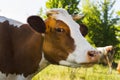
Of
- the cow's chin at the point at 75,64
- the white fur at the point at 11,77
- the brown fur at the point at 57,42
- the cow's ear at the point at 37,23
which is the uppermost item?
the cow's ear at the point at 37,23

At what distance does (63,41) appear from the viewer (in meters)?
5.14

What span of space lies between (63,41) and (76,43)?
20 cm

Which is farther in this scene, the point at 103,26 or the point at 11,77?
the point at 103,26

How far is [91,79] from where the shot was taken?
13039 millimetres

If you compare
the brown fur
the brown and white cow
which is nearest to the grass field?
the brown and white cow

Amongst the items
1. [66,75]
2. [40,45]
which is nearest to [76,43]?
[40,45]

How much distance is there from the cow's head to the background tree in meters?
34.7

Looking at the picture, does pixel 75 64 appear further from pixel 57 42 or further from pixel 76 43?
pixel 57 42

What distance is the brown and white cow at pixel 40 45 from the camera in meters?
5.07

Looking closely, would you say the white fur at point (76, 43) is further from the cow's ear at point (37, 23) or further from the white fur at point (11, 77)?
the white fur at point (11, 77)

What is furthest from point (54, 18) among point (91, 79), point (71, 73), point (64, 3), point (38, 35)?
point (64, 3)

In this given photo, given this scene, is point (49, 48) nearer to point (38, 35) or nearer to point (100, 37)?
point (38, 35)

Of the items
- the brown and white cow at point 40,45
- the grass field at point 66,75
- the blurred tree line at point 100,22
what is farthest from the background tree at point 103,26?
the brown and white cow at point 40,45

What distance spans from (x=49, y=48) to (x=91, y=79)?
7.99 meters
